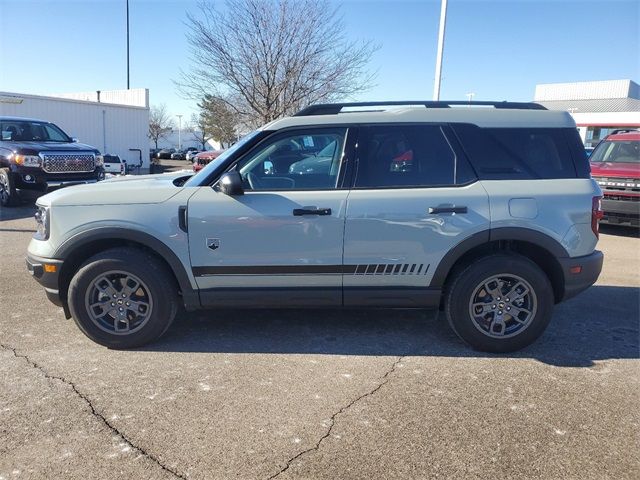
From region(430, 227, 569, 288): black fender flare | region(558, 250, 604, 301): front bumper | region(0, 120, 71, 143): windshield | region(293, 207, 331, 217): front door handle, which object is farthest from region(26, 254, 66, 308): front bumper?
region(0, 120, 71, 143): windshield

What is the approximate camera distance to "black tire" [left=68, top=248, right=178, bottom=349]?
12.1 ft

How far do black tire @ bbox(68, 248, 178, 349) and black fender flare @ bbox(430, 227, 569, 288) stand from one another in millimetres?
2192

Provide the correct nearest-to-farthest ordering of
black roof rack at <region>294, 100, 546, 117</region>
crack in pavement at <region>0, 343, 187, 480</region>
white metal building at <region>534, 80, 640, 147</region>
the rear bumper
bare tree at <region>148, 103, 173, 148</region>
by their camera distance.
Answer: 1. crack in pavement at <region>0, 343, 187, 480</region>
2. black roof rack at <region>294, 100, 546, 117</region>
3. the rear bumper
4. white metal building at <region>534, 80, 640, 147</region>
5. bare tree at <region>148, 103, 173, 148</region>

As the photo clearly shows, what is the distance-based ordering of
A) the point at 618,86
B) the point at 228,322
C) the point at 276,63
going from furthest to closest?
the point at 618,86, the point at 276,63, the point at 228,322

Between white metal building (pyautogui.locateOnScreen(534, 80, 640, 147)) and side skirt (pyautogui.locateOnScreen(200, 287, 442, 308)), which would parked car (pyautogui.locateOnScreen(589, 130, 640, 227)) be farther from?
side skirt (pyautogui.locateOnScreen(200, 287, 442, 308))

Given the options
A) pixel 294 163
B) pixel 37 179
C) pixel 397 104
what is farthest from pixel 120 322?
pixel 37 179

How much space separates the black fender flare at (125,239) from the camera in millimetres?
3678

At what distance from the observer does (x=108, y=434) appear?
2732 millimetres

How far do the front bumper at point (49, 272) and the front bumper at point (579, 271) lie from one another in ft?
13.0

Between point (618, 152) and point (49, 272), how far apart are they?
10.8 meters

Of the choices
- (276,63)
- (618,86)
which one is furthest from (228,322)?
(618,86)

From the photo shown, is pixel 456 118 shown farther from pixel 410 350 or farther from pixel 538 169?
pixel 410 350

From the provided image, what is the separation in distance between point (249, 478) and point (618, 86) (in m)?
59.3

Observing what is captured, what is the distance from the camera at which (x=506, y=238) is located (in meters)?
3.73
